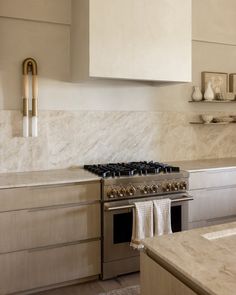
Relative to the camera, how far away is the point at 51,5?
9.89 ft

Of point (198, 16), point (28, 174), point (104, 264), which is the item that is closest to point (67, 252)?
point (104, 264)

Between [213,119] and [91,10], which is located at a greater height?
[91,10]

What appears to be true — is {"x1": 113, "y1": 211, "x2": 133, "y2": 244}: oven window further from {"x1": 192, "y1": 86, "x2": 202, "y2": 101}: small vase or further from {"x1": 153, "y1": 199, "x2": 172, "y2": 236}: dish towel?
{"x1": 192, "y1": 86, "x2": 202, "y2": 101}: small vase

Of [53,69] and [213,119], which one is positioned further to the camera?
[213,119]

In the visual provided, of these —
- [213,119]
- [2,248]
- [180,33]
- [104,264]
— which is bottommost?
[104,264]

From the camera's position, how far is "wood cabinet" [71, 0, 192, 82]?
2.70m

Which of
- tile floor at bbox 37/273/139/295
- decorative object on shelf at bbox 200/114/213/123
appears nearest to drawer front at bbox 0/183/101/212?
tile floor at bbox 37/273/139/295

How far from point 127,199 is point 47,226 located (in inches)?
27.6

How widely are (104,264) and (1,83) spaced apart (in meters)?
1.83

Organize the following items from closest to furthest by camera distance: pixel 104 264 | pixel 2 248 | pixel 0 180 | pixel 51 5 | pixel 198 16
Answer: pixel 2 248 → pixel 0 180 → pixel 104 264 → pixel 51 5 → pixel 198 16

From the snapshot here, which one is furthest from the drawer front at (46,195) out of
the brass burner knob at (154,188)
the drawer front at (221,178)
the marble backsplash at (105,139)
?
the drawer front at (221,178)

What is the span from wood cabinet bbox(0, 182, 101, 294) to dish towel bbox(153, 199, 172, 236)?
496mm

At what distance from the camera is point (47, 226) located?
2.50m

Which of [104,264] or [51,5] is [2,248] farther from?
[51,5]
